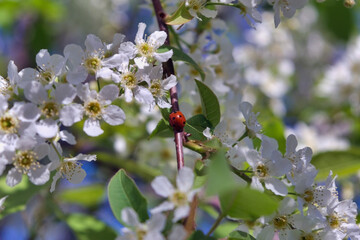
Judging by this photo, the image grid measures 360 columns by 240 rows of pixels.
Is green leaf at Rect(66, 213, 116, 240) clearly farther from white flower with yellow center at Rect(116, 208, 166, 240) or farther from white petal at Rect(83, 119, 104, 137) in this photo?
white flower with yellow center at Rect(116, 208, 166, 240)

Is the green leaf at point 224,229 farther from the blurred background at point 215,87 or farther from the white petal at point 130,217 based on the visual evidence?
the white petal at point 130,217

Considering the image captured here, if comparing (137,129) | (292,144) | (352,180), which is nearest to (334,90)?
(352,180)

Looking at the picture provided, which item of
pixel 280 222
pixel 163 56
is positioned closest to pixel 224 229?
pixel 280 222

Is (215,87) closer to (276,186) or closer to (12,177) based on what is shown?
(276,186)

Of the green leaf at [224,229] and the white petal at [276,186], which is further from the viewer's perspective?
the green leaf at [224,229]

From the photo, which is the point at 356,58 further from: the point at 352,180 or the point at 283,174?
the point at 283,174

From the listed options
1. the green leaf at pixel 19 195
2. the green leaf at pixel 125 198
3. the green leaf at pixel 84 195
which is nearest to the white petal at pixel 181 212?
the green leaf at pixel 125 198

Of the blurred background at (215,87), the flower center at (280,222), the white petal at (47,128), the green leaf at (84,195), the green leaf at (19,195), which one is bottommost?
the green leaf at (84,195)
